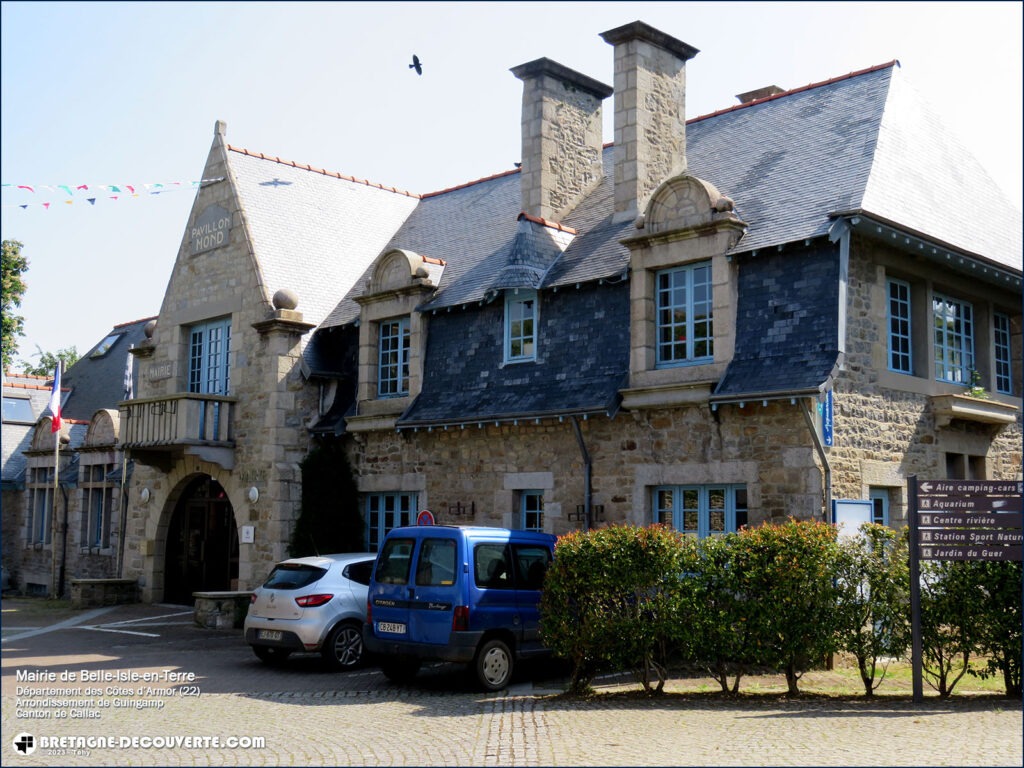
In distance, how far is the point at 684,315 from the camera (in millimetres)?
14664

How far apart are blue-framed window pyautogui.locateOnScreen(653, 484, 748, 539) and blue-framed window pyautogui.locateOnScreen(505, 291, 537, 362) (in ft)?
10.9

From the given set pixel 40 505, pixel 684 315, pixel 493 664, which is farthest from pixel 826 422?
pixel 40 505

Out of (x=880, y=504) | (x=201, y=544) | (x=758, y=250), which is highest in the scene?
(x=758, y=250)

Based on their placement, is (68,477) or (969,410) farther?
(68,477)

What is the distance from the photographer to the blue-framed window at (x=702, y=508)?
44.9 feet

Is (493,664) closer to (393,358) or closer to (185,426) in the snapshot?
(393,358)

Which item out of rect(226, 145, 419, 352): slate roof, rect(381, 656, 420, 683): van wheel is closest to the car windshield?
rect(381, 656, 420, 683): van wheel

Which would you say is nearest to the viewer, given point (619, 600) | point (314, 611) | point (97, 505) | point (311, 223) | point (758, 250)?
point (619, 600)

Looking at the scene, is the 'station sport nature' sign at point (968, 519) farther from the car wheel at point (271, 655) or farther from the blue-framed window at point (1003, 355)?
the car wheel at point (271, 655)

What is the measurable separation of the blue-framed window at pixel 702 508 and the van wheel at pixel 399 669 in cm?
377

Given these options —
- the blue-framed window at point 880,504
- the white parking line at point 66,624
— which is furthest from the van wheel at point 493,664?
the white parking line at point 66,624

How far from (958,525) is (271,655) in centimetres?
842

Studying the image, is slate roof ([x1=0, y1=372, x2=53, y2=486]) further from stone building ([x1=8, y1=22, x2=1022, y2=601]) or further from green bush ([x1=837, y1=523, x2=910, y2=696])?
green bush ([x1=837, y1=523, x2=910, y2=696])

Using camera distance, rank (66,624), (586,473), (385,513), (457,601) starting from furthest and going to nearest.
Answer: (385,513)
(66,624)
(586,473)
(457,601)
